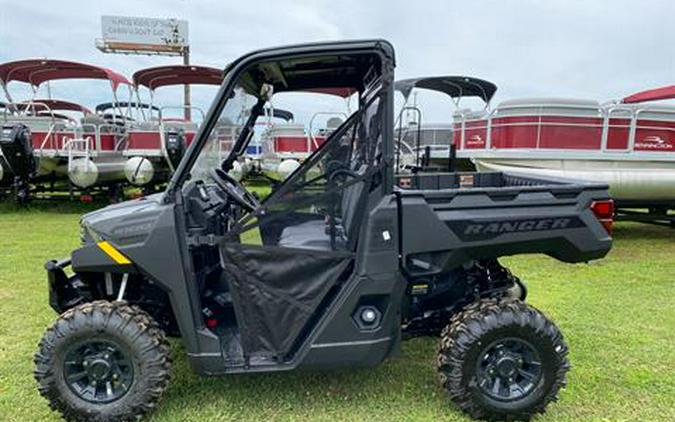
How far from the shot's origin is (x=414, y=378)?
9.46ft

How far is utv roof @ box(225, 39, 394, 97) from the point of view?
228 cm

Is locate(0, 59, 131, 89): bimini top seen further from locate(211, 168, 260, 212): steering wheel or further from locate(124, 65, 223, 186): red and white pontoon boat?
locate(211, 168, 260, 212): steering wheel

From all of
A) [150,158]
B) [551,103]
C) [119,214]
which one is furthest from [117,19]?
[119,214]

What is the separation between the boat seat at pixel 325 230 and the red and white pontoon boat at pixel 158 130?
718cm

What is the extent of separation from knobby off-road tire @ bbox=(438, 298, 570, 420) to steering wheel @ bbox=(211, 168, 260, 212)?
1.19 m

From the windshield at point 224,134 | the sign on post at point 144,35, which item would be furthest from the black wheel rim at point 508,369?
the sign on post at point 144,35

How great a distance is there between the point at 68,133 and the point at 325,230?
344 inches

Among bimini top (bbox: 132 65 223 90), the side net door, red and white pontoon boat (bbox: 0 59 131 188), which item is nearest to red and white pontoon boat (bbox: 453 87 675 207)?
the side net door

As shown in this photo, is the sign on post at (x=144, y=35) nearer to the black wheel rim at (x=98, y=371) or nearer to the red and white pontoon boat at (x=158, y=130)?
the red and white pontoon boat at (x=158, y=130)

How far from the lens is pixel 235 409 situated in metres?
2.54

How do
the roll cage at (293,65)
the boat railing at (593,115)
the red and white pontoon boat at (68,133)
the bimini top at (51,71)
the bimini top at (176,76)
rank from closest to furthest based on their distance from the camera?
the roll cage at (293,65) → the boat railing at (593,115) → the red and white pontoon boat at (68,133) → the bimini top at (51,71) → the bimini top at (176,76)

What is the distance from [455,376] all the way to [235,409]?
113cm

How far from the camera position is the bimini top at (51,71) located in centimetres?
979

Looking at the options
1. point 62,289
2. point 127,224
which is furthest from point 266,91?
point 62,289
